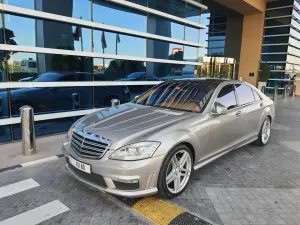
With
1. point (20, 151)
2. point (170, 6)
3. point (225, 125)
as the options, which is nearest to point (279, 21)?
point (170, 6)

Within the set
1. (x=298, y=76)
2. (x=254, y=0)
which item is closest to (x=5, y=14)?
(x=254, y=0)

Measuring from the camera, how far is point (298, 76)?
21.9 meters

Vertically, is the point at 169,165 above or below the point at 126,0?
below

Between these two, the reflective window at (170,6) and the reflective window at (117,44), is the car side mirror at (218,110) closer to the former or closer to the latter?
the reflective window at (117,44)

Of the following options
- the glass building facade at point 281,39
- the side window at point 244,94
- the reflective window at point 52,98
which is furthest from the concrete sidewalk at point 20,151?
the glass building facade at point 281,39

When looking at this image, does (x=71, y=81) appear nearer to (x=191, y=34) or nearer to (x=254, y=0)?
(x=191, y=34)

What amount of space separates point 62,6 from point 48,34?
2.85 ft

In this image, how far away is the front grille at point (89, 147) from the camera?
9.88 feet

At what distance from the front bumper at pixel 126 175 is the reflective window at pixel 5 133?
356cm

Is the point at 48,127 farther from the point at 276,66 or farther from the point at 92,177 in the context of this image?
the point at 276,66

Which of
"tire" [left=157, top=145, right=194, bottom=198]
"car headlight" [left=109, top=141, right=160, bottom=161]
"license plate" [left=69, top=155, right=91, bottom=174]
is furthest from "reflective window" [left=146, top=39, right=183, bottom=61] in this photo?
"car headlight" [left=109, top=141, right=160, bottom=161]

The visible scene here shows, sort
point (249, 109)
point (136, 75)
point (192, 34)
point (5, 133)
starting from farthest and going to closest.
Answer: point (192, 34), point (136, 75), point (5, 133), point (249, 109)

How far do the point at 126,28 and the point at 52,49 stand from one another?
109 inches

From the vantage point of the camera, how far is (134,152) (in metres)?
2.95
